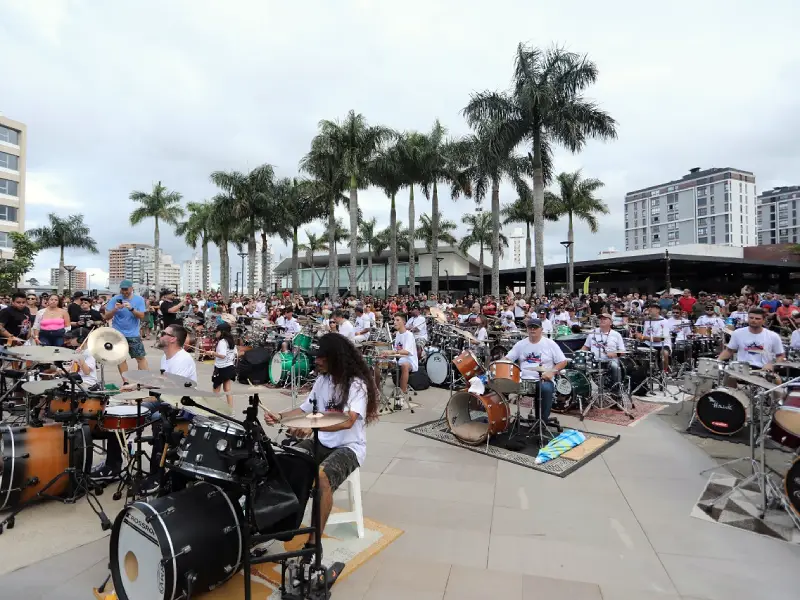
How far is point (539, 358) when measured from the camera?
6.94 m

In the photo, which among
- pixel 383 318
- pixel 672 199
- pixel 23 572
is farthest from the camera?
pixel 672 199

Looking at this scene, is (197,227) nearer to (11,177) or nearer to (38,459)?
(11,177)

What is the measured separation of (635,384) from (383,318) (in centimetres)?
977

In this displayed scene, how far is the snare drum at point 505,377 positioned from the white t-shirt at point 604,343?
3136 millimetres

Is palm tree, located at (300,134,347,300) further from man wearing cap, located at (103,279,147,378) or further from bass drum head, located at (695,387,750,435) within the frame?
bass drum head, located at (695,387,750,435)

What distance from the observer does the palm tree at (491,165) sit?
21.9 metres

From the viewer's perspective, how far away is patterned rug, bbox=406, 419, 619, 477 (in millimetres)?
5690

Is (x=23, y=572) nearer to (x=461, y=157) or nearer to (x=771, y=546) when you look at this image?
(x=771, y=546)

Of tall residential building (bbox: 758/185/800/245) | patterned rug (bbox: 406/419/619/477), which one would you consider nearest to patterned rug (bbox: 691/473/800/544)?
patterned rug (bbox: 406/419/619/477)

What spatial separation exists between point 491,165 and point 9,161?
55.5 m

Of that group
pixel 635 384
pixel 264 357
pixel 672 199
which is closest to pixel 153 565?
pixel 264 357

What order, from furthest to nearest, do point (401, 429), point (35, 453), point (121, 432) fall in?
point (401, 429) < point (121, 432) < point (35, 453)

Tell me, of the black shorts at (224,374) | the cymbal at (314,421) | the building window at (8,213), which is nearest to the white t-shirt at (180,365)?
the black shorts at (224,374)

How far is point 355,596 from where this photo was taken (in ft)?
10.3
